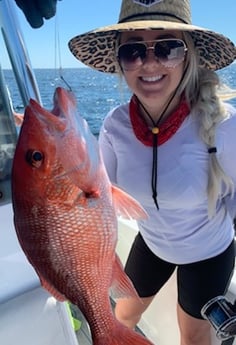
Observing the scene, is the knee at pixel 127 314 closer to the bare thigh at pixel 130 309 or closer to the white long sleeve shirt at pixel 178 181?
the bare thigh at pixel 130 309

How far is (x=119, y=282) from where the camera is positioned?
114 centimetres

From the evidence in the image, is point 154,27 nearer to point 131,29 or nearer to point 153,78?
point 131,29

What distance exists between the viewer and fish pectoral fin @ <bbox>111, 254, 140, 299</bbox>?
1.13 meters

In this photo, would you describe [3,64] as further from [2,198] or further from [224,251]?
[224,251]

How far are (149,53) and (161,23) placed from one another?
12cm

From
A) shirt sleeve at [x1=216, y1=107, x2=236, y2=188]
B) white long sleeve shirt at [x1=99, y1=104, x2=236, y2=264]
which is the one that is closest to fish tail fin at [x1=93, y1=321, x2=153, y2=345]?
white long sleeve shirt at [x1=99, y1=104, x2=236, y2=264]

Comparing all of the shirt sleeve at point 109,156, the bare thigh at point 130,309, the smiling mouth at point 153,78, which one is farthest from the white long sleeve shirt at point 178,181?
the bare thigh at point 130,309

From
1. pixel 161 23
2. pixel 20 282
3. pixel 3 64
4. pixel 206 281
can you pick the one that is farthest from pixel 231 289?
pixel 3 64

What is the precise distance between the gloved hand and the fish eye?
0.51m

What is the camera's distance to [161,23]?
153cm

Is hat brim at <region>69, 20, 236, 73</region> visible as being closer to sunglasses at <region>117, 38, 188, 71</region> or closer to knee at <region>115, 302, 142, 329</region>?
sunglasses at <region>117, 38, 188, 71</region>

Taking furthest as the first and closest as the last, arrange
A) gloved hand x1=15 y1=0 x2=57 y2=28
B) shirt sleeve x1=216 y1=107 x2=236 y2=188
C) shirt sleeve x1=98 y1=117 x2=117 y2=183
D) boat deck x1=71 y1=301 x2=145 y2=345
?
1. boat deck x1=71 y1=301 x2=145 y2=345
2. shirt sleeve x1=98 y1=117 x2=117 y2=183
3. shirt sleeve x1=216 y1=107 x2=236 y2=188
4. gloved hand x1=15 y1=0 x2=57 y2=28

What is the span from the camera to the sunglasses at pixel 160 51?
1.58 meters

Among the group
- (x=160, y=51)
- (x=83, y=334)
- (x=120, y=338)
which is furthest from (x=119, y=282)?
(x=83, y=334)
